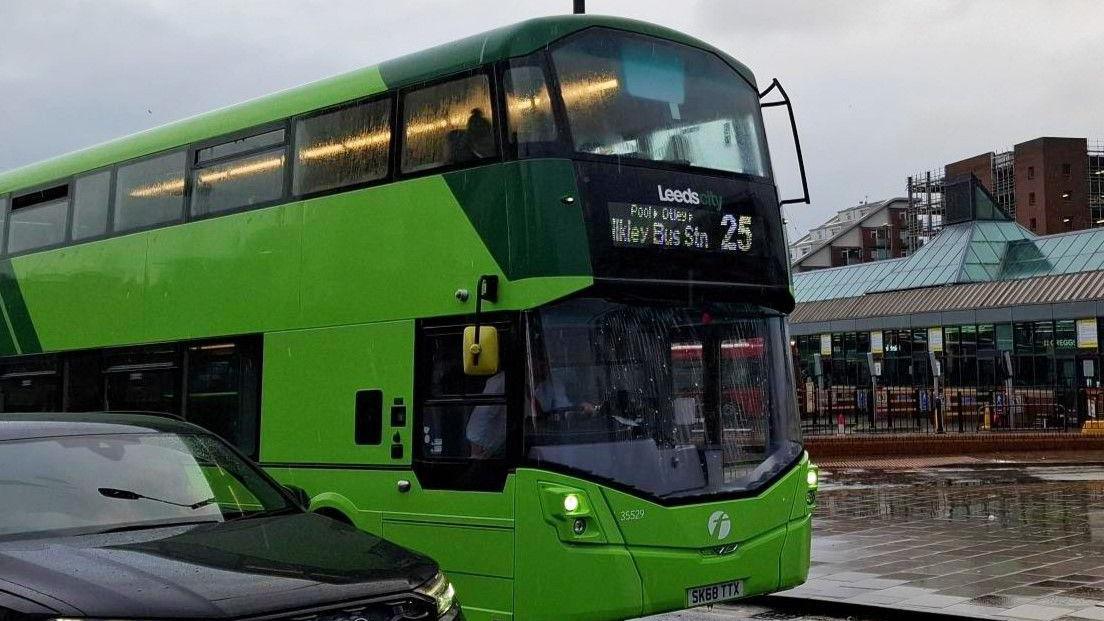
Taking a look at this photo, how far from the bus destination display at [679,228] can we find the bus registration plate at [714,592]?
2.23m

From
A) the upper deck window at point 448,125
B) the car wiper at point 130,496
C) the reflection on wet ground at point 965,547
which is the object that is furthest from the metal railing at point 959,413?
the car wiper at point 130,496

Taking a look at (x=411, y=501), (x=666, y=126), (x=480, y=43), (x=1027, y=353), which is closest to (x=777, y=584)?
(x=411, y=501)

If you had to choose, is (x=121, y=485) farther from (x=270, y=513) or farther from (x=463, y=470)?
(x=463, y=470)

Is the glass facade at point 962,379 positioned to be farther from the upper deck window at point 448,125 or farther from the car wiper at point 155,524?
the car wiper at point 155,524

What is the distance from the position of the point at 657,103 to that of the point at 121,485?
464cm

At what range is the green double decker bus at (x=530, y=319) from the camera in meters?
7.69

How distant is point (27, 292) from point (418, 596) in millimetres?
9652

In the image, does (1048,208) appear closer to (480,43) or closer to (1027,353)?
(1027,353)

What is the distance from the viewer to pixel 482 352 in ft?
24.9

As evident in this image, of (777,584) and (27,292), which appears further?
(27,292)

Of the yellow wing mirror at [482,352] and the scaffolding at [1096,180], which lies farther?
the scaffolding at [1096,180]

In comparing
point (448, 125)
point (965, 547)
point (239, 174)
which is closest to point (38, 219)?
point (239, 174)

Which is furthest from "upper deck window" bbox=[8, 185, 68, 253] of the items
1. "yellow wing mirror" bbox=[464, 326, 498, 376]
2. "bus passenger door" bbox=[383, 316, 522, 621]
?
"yellow wing mirror" bbox=[464, 326, 498, 376]

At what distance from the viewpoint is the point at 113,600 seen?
4.17m
